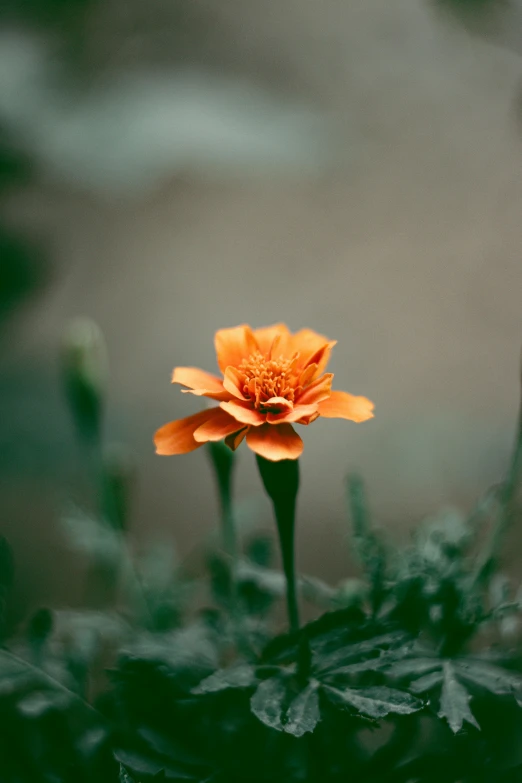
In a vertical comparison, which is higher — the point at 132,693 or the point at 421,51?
the point at 421,51

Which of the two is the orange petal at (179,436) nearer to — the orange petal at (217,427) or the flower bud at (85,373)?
the orange petal at (217,427)

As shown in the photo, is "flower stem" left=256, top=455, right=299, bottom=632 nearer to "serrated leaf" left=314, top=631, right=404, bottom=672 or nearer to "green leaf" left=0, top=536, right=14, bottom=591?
"serrated leaf" left=314, top=631, right=404, bottom=672

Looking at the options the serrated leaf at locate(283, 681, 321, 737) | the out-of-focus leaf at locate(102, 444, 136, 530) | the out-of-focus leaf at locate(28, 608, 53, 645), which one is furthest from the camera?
the out-of-focus leaf at locate(102, 444, 136, 530)

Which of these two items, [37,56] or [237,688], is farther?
[37,56]

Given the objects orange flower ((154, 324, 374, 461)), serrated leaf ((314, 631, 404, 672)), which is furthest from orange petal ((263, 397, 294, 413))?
serrated leaf ((314, 631, 404, 672))

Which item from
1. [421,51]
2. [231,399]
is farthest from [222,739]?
[421,51]

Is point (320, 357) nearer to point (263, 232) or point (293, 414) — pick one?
point (293, 414)

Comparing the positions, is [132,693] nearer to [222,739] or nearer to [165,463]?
[222,739]

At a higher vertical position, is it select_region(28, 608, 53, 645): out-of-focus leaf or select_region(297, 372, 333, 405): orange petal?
select_region(297, 372, 333, 405): orange petal
